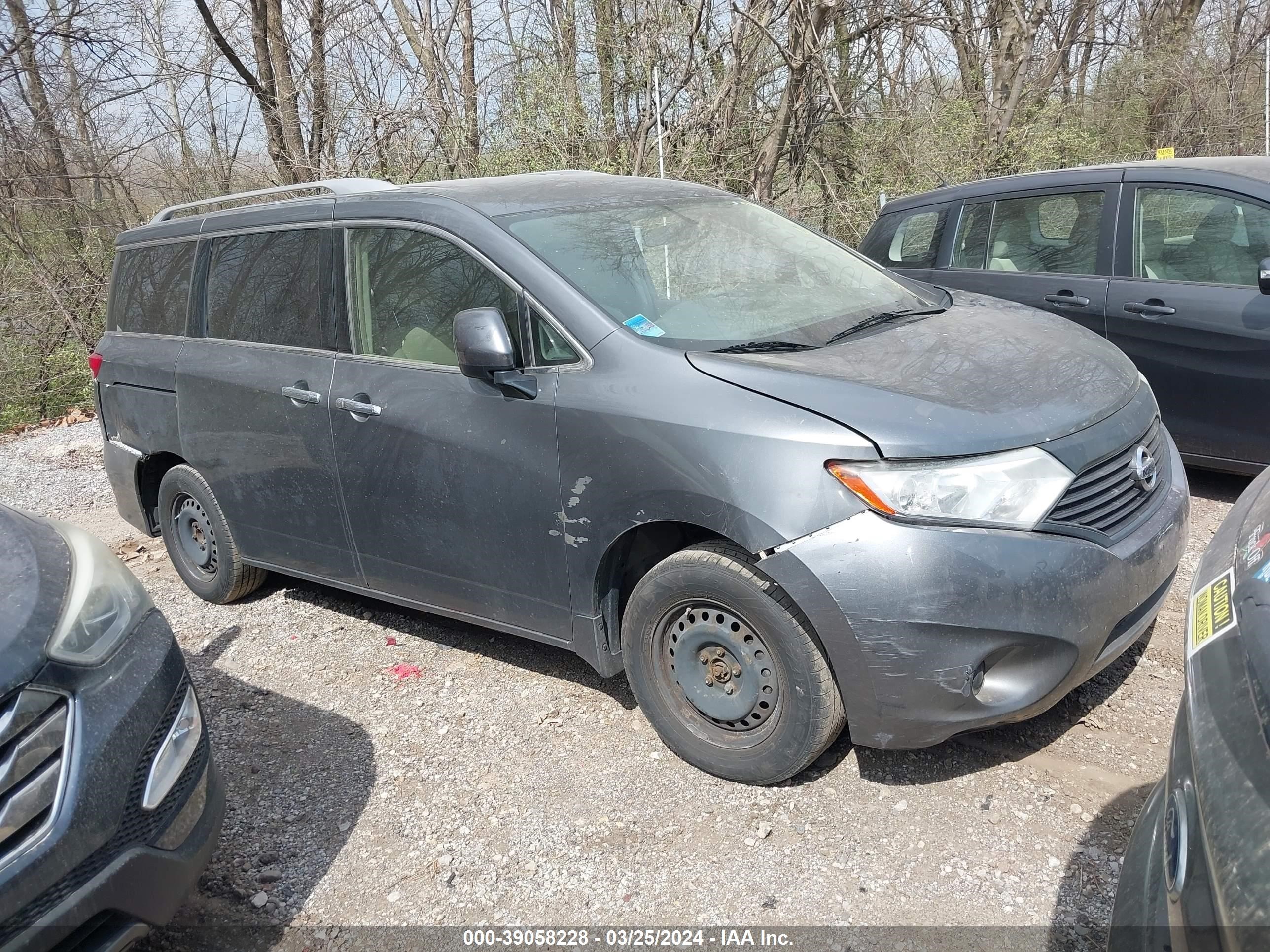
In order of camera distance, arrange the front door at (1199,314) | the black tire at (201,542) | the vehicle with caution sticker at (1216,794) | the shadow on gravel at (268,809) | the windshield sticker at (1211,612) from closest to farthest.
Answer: the vehicle with caution sticker at (1216,794), the windshield sticker at (1211,612), the shadow on gravel at (268,809), the black tire at (201,542), the front door at (1199,314)

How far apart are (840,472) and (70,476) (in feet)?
23.9

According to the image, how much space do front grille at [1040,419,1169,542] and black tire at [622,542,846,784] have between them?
751 millimetres

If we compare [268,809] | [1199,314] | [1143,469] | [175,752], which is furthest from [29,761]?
[1199,314]

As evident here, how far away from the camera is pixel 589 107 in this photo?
11.7 m

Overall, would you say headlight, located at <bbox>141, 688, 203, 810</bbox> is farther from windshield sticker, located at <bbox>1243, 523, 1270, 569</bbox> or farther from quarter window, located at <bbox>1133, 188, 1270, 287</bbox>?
quarter window, located at <bbox>1133, 188, 1270, 287</bbox>

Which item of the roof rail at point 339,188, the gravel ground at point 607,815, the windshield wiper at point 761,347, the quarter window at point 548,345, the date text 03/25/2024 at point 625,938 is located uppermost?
the roof rail at point 339,188

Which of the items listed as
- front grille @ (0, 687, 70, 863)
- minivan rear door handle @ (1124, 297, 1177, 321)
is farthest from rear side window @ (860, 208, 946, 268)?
front grille @ (0, 687, 70, 863)

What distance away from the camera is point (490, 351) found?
3.05 metres

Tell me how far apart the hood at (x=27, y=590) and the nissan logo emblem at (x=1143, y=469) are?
2912 mm

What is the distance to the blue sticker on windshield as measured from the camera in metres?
3.07

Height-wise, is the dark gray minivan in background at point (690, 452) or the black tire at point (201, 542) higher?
the dark gray minivan in background at point (690, 452)

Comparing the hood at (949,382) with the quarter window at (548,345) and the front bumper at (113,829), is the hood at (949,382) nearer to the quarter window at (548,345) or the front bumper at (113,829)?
the quarter window at (548,345)

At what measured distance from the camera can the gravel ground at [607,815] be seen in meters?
2.59

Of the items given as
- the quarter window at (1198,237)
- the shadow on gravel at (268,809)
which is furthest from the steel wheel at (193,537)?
the quarter window at (1198,237)
